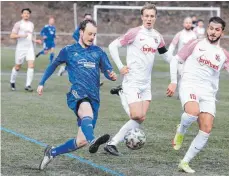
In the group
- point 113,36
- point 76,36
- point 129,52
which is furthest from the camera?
point 113,36

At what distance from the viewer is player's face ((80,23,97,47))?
8914 mm

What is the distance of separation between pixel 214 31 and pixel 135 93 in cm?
172

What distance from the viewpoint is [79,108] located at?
348 inches

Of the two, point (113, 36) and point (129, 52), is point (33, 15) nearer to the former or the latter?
point (113, 36)

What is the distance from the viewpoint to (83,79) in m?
8.91

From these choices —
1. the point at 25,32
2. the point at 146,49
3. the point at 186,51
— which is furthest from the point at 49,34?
the point at 186,51

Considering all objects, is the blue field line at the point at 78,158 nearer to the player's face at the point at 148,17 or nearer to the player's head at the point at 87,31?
the player's head at the point at 87,31

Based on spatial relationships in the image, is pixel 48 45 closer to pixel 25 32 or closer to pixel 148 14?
pixel 25 32

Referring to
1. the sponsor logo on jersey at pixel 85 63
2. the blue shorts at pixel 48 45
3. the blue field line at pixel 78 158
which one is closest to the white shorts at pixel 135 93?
the blue field line at pixel 78 158

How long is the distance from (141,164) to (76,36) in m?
8.31

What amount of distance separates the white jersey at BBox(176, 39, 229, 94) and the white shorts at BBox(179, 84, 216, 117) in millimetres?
60

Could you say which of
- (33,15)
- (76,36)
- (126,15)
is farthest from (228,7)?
(76,36)

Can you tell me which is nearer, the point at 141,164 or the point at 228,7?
the point at 141,164

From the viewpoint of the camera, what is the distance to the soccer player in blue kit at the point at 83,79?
8758mm
